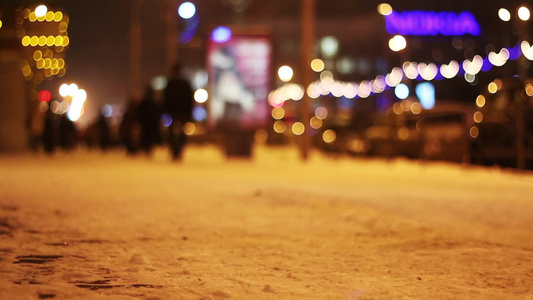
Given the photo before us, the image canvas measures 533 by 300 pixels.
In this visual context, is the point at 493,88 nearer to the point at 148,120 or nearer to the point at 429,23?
the point at 148,120

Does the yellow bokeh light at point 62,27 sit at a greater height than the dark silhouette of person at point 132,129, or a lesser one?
greater

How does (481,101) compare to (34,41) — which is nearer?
(481,101)

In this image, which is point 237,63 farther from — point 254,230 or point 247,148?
point 254,230

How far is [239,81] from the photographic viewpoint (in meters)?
22.5

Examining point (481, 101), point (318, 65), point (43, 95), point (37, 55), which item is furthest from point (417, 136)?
point (318, 65)

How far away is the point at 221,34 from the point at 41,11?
6.30 meters

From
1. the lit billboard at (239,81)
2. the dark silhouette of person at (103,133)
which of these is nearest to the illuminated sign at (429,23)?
the dark silhouette of person at (103,133)

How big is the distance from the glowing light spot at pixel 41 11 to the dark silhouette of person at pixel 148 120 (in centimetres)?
419

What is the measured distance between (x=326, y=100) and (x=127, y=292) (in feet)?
343

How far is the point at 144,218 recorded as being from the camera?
8680mm

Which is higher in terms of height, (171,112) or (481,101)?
(481,101)

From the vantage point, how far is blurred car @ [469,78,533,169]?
1638cm

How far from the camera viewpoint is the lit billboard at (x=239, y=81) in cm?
2216

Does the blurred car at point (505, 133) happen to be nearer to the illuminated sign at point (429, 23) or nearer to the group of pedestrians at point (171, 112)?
the group of pedestrians at point (171, 112)
